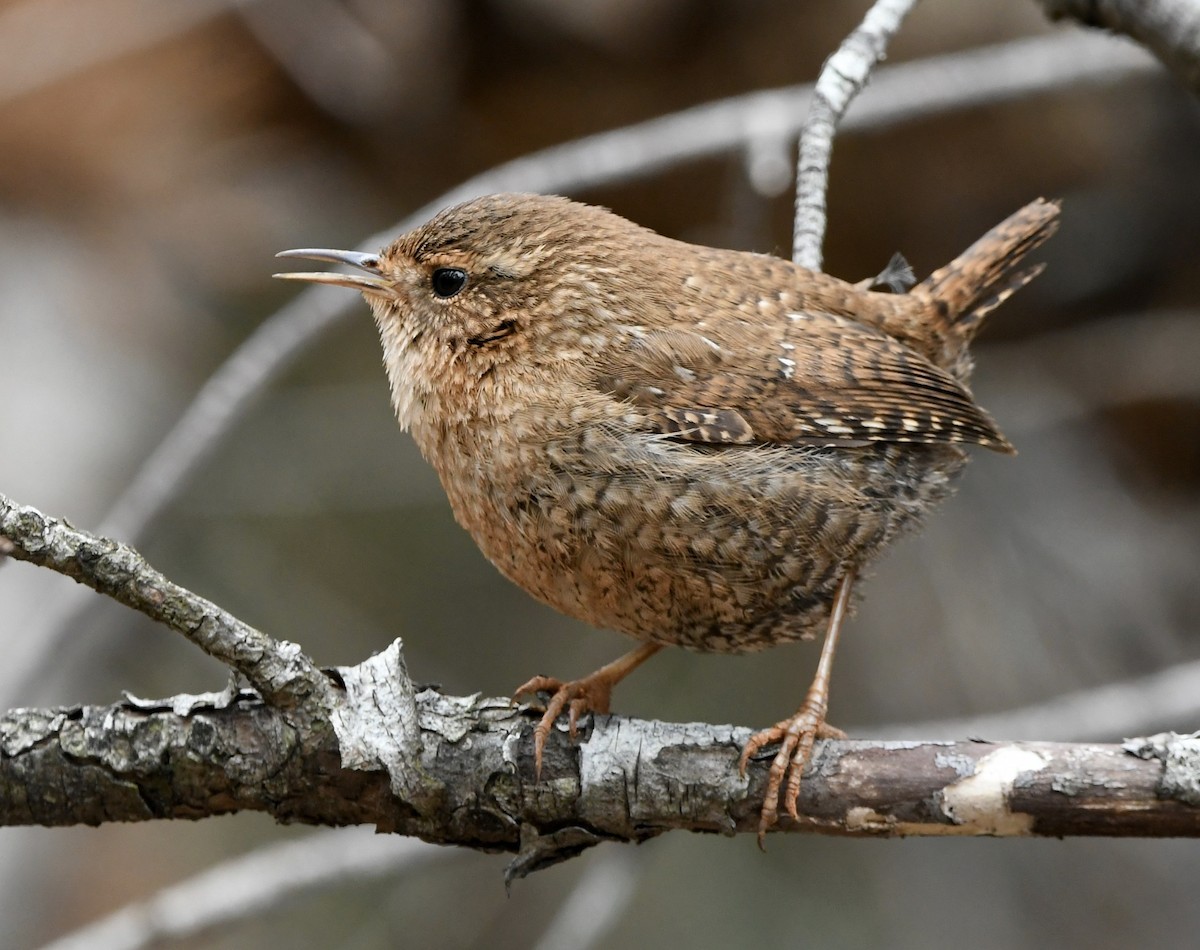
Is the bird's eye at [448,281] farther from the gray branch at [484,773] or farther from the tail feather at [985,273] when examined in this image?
the tail feather at [985,273]

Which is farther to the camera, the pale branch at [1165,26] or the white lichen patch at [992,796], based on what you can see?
the pale branch at [1165,26]

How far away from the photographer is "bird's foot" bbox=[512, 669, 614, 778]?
2504 millimetres

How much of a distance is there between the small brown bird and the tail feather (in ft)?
0.83

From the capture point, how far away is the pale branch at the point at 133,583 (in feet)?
6.31

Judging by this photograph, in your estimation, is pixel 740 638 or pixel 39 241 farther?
pixel 39 241

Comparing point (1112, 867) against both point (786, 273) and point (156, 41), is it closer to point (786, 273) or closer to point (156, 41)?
point (786, 273)

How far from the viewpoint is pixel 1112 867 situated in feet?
16.1

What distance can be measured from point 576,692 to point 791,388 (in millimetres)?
817

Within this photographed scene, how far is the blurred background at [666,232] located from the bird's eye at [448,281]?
5.58ft

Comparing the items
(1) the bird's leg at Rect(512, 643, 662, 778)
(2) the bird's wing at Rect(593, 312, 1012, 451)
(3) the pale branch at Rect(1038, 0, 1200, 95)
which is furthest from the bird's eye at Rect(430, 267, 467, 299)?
(3) the pale branch at Rect(1038, 0, 1200, 95)

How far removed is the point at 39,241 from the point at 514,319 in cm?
341

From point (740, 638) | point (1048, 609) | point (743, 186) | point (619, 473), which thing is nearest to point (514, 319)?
point (619, 473)

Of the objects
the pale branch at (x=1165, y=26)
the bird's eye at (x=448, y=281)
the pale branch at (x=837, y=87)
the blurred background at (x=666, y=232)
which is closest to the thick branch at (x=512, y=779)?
the bird's eye at (x=448, y=281)

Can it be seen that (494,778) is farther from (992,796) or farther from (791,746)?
(992,796)
